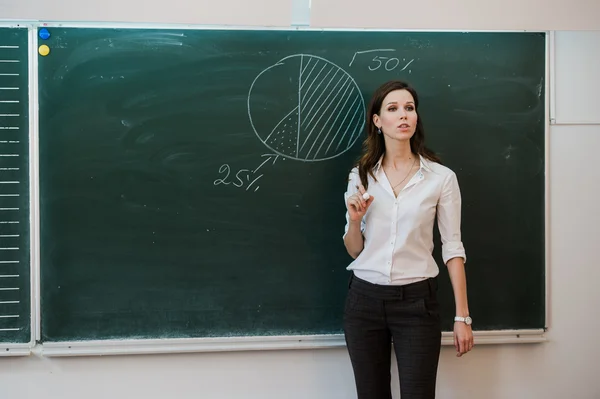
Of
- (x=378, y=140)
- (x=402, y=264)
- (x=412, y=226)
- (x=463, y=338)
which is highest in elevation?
(x=378, y=140)

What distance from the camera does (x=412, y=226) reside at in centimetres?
181

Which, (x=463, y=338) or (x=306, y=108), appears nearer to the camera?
(x=463, y=338)

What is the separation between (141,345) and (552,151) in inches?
80.7

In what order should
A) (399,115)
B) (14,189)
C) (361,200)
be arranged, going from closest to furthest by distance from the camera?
(361,200) → (399,115) → (14,189)

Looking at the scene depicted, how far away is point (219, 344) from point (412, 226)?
3.32 feet

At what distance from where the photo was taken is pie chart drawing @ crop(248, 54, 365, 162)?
85.1 inches

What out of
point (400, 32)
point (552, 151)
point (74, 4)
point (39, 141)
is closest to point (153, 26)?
point (74, 4)

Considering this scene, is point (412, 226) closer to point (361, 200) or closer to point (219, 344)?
point (361, 200)

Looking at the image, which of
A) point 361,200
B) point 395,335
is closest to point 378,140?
point 361,200

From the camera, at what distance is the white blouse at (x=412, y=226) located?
1803 millimetres

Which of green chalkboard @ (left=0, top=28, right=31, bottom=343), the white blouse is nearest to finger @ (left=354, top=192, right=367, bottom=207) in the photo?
the white blouse

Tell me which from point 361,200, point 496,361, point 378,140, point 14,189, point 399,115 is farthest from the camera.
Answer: point 496,361

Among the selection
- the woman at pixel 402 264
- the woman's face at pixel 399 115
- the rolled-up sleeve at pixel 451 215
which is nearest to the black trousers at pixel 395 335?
the woman at pixel 402 264

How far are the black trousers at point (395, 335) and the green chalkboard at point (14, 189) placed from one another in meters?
1.41
